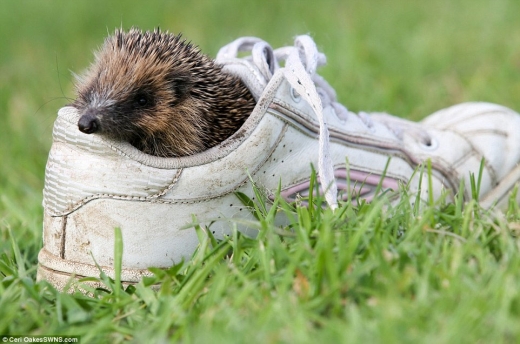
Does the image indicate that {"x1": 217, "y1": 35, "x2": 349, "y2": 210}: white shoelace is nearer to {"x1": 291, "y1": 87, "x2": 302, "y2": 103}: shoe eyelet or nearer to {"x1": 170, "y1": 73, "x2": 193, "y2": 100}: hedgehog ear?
{"x1": 291, "y1": 87, "x2": 302, "y2": 103}: shoe eyelet

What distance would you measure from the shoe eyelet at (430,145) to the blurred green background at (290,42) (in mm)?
749

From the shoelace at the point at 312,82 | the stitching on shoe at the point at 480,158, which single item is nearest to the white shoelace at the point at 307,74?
the shoelace at the point at 312,82

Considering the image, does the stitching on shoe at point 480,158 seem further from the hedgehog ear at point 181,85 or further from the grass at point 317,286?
the hedgehog ear at point 181,85

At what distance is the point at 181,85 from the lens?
3.27 metres

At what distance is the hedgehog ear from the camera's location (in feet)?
10.6

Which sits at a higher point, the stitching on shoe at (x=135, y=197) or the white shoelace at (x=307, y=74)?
the white shoelace at (x=307, y=74)

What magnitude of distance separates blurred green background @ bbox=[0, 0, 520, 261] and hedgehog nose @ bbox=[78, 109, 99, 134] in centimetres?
89

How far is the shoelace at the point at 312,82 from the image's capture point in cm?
304

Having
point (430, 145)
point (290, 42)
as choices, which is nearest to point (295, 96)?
point (430, 145)

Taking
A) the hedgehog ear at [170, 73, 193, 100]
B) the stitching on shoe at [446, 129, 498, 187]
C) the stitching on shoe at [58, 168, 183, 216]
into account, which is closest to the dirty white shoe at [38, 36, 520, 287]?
the stitching on shoe at [58, 168, 183, 216]

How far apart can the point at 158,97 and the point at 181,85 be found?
0.13 m

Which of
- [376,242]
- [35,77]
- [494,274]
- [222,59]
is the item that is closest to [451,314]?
[494,274]

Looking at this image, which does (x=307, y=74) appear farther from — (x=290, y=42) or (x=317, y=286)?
(x=290, y=42)

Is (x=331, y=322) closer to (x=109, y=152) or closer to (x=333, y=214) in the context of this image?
(x=333, y=214)
